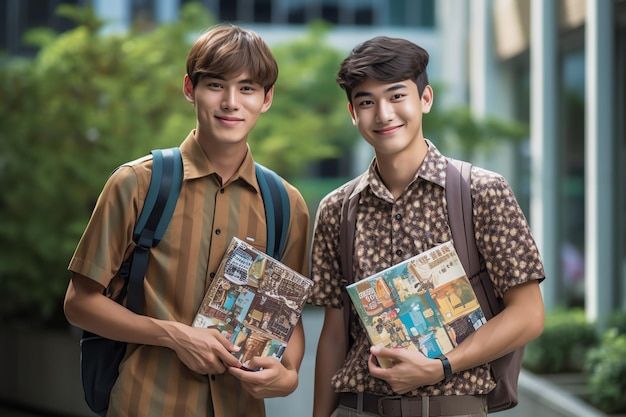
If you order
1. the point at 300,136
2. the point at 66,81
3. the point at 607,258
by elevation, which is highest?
the point at 66,81

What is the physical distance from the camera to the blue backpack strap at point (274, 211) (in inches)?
139

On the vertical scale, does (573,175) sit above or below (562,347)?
above

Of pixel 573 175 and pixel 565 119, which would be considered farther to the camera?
pixel 565 119

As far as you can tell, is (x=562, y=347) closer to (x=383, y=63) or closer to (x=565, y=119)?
(x=565, y=119)

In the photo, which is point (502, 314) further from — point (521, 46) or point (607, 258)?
point (521, 46)

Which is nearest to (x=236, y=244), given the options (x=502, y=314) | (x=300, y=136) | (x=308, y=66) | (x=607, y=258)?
(x=502, y=314)

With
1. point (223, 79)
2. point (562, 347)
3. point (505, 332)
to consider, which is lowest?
point (562, 347)

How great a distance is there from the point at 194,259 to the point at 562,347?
262 inches

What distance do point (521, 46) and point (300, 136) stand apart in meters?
3.60

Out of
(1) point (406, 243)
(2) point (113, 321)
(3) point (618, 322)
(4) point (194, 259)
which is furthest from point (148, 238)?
(3) point (618, 322)

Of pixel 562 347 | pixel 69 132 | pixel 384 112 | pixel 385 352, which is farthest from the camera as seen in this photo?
pixel 69 132

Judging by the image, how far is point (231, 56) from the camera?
3383 mm

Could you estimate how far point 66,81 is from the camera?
11406 millimetres

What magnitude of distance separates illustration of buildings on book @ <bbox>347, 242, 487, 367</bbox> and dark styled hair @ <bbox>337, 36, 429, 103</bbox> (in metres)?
0.59
